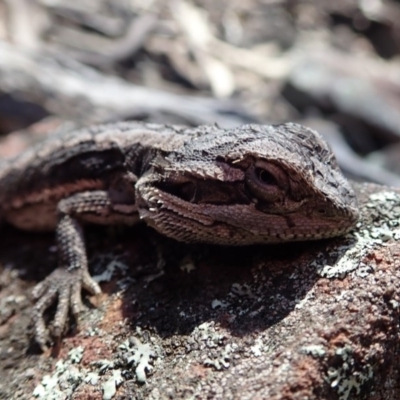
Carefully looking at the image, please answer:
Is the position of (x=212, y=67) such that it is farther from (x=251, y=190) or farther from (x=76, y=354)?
(x=76, y=354)

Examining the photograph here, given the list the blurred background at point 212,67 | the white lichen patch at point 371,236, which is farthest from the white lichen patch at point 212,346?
the blurred background at point 212,67

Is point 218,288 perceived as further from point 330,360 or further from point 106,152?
point 106,152

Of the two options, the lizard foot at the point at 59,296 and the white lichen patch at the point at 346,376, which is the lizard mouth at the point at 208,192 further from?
the white lichen patch at the point at 346,376

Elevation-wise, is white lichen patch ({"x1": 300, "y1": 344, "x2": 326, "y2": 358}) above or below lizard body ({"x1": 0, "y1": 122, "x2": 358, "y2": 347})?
below

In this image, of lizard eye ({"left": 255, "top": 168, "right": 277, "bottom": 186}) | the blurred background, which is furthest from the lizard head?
the blurred background

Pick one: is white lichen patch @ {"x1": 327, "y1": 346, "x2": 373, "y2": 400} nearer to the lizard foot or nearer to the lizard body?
the lizard body

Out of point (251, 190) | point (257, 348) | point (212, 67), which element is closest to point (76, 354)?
point (257, 348)

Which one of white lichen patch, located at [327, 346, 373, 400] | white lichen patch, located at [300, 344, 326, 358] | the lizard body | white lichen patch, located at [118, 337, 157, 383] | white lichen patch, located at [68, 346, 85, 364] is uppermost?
the lizard body
